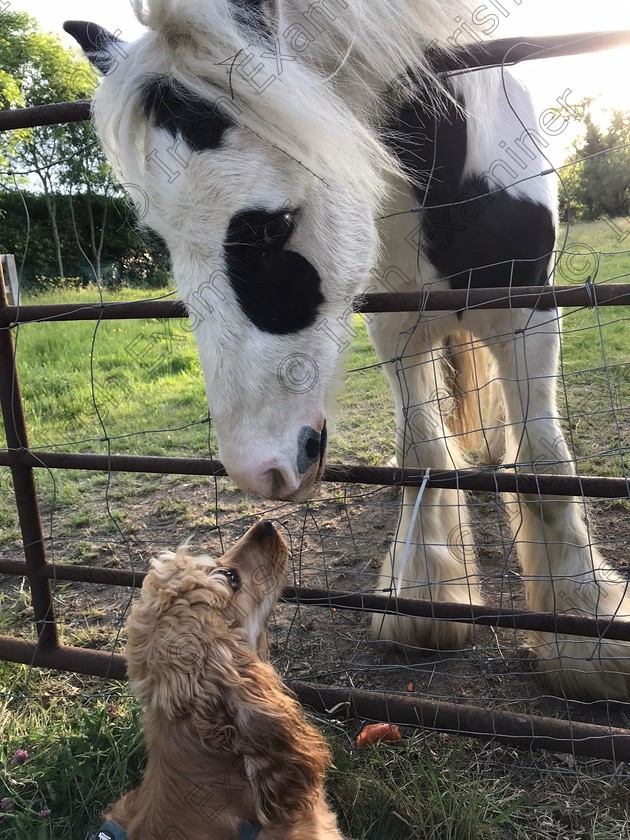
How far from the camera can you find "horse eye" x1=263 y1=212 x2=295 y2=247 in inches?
53.7

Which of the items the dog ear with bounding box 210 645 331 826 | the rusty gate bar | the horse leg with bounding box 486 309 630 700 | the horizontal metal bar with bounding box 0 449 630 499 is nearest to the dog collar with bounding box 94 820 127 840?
the dog ear with bounding box 210 645 331 826

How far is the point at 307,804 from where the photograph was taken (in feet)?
4.32

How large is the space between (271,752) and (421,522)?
1.43m

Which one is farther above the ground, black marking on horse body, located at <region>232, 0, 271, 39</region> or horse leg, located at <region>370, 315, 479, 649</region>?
black marking on horse body, located at <region>232, 0, 271, 39</region>

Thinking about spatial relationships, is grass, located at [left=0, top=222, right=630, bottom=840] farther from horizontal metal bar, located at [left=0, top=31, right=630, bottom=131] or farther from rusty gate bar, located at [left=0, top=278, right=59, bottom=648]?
horizontal metal bar, located at [left=0, top=31, right=630, bottom=131]

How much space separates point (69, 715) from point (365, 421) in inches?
110

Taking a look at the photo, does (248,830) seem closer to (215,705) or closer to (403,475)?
(215,705)

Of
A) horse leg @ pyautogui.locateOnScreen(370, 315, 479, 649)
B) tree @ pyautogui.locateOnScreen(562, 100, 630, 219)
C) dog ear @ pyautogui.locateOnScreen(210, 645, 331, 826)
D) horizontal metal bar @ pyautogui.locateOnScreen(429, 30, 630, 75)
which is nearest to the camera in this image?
dog ear @ pyautogui.locateOnScreen(210, 645, 331, 826)

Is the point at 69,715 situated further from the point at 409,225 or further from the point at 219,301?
the point at 409,225

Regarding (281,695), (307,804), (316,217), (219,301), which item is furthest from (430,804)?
(316,217)

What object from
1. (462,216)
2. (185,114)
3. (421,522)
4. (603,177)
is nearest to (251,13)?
(185,114)

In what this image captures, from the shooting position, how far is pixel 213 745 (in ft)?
4.27

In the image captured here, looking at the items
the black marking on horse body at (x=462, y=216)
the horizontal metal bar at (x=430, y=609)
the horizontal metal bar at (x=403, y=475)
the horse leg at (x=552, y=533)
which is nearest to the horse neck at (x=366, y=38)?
the black marking on horse body at (x=462, y=216)

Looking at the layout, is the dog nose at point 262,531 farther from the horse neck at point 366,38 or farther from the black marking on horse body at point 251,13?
the black marking on horse body at point 251,13
